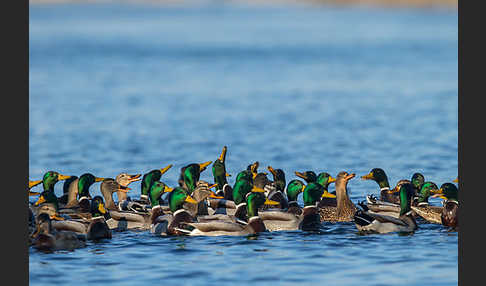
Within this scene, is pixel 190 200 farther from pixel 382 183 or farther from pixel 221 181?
pixel 382 183

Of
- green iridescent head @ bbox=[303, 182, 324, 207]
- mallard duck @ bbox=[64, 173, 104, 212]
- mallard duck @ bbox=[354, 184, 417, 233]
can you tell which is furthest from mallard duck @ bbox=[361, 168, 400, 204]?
mallard duck @ bbox=[64, 173, 104, 212]

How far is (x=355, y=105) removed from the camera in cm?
3719

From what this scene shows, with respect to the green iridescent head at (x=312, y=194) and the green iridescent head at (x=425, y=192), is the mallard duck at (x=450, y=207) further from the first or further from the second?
the green iridescent head at (x=312, y=194)

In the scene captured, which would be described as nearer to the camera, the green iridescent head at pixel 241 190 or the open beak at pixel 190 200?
the open beak at pixel 190 200

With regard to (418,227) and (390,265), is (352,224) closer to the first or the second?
(418,227)

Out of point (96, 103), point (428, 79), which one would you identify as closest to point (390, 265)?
point (96, 103)

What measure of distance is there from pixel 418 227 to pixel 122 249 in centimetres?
473

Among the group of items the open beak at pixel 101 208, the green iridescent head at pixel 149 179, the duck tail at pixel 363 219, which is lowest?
the duck tail at pixel 363 219

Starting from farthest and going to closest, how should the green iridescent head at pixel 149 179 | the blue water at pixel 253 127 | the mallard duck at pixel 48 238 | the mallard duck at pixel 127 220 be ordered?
1. the green iridescent head at pixel 149 179
2. the mallard duck at pixel 127 220
3. the mallard duck at pixel 48 238
4. the blue water at pixel 253 127

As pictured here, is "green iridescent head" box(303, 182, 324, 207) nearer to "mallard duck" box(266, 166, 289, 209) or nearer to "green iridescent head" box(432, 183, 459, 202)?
"mallard duck" box(266, 166, 289, 209)

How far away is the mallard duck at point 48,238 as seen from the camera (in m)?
14.3

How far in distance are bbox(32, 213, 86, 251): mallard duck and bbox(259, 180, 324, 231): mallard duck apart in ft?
10.6

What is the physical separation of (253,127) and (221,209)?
48.3 feet

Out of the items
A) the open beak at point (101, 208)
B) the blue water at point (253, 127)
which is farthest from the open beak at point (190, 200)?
the open beak at point (101, 208)
